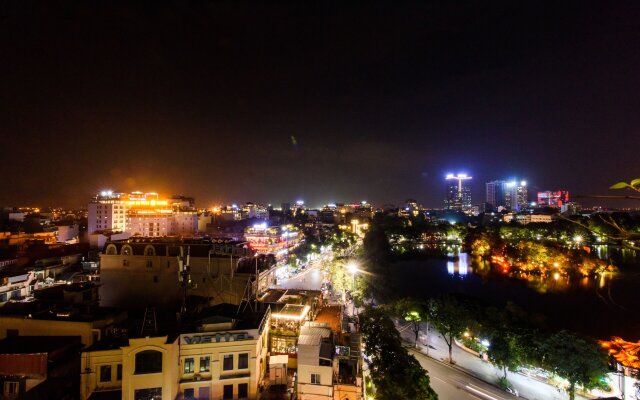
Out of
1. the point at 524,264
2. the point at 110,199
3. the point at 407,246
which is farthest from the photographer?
the point at 407,246

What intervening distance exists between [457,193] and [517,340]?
11777 cm

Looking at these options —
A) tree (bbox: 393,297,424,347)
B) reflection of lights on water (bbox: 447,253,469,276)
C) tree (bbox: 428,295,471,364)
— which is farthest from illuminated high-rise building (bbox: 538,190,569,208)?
reflection of lights on water (bbox: 447,253,469,276)

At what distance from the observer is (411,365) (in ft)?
25.3

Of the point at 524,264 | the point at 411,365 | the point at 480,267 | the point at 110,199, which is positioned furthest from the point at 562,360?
the point at 110,199

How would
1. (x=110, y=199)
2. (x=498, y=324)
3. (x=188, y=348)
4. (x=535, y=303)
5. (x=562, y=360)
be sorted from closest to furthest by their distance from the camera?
(x=188, y=348) < (x=562, y=360) < (x=498, y=324) < (x=535, y=303) < (x=110, y=199)

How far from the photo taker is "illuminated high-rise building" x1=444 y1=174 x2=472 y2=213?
11856cm

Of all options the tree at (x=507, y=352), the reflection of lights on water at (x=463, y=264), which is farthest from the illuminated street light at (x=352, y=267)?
the tree at (x=507, y=352)

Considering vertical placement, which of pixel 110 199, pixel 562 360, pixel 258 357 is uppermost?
pixel 110 199

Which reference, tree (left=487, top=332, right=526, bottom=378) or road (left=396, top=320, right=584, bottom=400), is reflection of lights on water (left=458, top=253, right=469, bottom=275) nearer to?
road (left=396, top=320, right=584, bottom=400)

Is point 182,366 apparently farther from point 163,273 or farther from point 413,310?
point 413,310

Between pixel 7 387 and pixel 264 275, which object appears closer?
pixel 7 387

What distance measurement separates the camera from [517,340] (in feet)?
32.2

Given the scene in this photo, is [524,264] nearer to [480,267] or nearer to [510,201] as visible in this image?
[480,267]

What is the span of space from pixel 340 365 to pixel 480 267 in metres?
24.5
